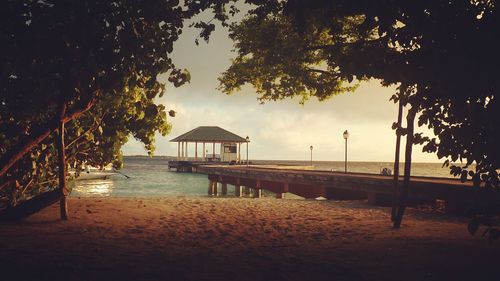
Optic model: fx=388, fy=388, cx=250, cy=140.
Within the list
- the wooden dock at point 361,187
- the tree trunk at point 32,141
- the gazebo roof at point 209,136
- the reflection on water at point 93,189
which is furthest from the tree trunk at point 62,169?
the gazebo roof at point 209,136

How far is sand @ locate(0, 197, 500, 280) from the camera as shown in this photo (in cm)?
578

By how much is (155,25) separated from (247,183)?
20724mm

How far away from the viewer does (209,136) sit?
5719 cm

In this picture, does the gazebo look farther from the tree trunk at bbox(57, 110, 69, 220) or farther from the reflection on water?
the tree trunk at bbox(57, 110, 69, 220)

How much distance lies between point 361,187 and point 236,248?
11164mm

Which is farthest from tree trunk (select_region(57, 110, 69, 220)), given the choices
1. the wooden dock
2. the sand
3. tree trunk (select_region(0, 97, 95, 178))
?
the wooden dock

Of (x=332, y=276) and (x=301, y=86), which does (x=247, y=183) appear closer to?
(x=301, y=86)

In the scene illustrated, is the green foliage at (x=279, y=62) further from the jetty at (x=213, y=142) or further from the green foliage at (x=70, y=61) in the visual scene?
the jetty at (x=213, y=142)

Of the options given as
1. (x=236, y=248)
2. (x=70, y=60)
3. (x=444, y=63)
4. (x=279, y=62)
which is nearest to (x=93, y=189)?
(x=279, y=62)

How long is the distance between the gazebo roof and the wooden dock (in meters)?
24.7

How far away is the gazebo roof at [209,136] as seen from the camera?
56.8 m

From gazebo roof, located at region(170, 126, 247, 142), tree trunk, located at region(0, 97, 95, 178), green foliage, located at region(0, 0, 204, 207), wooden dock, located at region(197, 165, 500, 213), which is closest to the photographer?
green foliage, located at region(0, 0, 204, 207)

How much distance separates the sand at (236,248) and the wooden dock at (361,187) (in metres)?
1.24

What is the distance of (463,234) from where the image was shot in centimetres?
910
